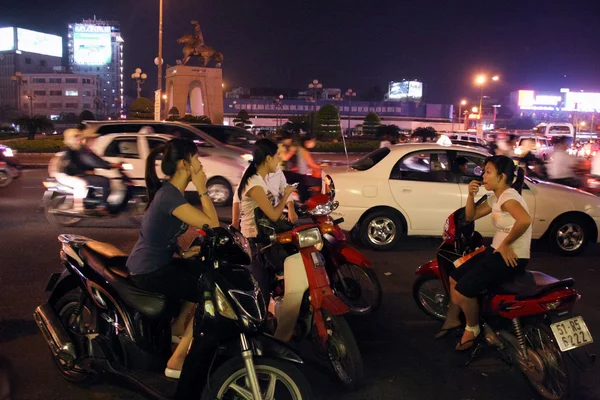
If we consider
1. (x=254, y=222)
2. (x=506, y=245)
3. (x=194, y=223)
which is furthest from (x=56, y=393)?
(x=506, y=245)

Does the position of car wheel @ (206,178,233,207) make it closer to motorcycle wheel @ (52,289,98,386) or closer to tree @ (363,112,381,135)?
motorcycle wheel @ (52,289,98,386)

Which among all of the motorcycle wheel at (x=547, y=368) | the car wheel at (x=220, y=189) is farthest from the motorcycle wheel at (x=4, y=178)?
the motorcycle wheel at (x=547, y=368)

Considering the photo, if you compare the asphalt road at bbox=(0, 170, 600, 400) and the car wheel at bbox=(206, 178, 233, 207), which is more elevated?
the car wheel at bbox=(206, 178, 233, 207)

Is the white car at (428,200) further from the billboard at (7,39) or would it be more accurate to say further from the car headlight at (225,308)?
the billboard at (7,39)

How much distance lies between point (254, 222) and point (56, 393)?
87.9 inches

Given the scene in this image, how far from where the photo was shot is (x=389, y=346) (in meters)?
5.08

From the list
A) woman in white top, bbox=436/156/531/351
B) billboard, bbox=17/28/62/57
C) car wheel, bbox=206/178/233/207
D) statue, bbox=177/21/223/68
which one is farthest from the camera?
billboard, bbox=17/28/62/57

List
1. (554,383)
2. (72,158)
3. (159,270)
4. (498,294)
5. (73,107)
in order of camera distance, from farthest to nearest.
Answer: (73,107) < (72,158) < (498,294) < (554,383) < (159,270)

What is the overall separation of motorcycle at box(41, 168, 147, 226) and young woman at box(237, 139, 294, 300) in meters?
5.27

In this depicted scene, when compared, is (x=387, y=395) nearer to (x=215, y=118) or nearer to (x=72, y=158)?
(x=72, y=158)

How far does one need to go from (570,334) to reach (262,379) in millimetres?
2217

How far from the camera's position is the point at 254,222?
546cm

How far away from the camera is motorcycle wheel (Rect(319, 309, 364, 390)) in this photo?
411 cm

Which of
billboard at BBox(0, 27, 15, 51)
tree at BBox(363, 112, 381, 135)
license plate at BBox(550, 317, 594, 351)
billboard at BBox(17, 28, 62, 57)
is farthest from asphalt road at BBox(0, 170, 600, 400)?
billboard at BBox(17, 28, 62, 57)
